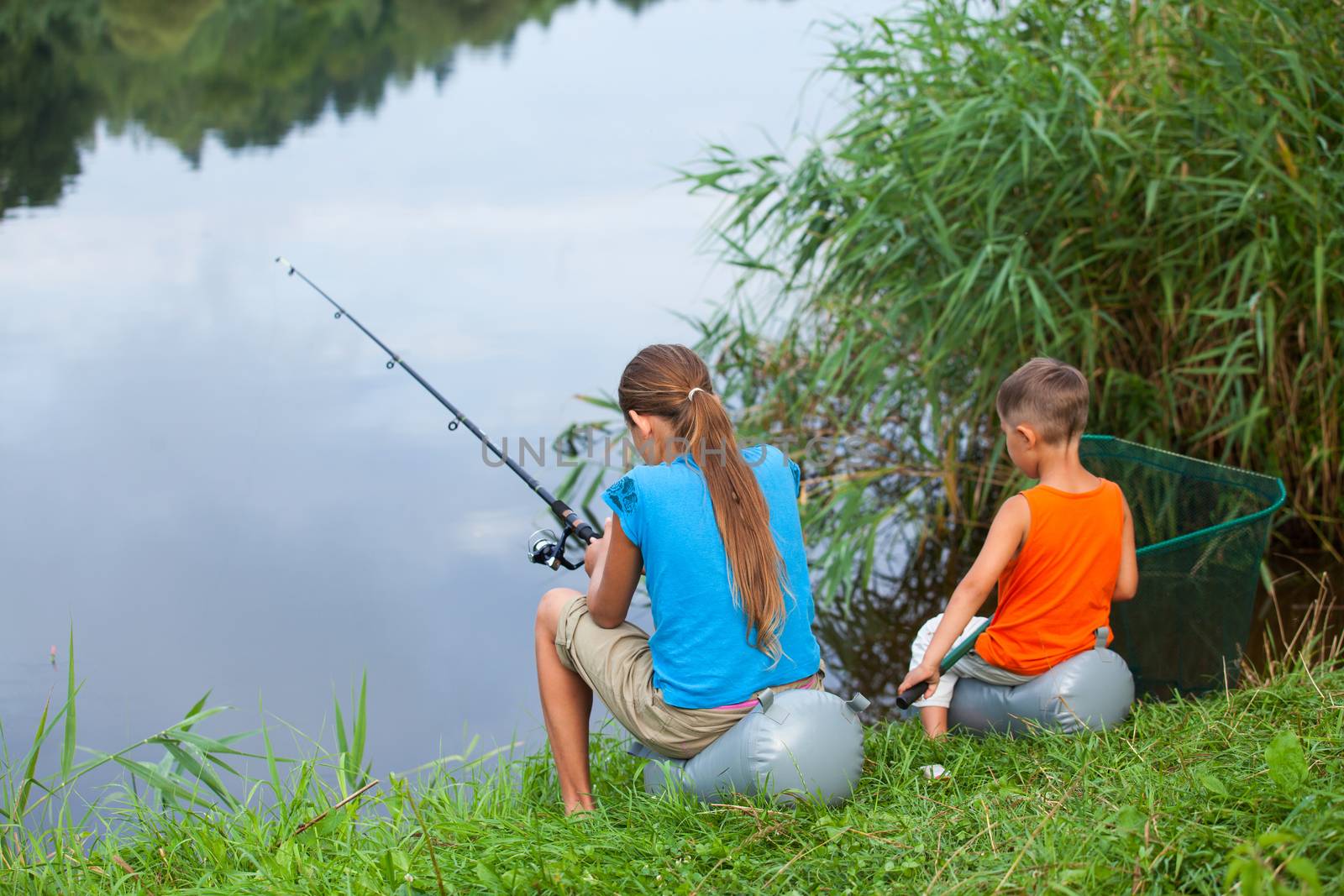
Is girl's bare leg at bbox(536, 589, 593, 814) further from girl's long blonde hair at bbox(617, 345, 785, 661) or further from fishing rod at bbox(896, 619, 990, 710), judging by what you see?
fishing rod at bbox(896, 619, 990, 710)

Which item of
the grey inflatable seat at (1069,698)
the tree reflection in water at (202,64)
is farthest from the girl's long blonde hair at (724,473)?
the tree reflection in water at (202,64)

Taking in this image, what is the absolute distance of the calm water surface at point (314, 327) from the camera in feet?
12.3

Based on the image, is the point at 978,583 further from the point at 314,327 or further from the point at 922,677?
the point at 314,327

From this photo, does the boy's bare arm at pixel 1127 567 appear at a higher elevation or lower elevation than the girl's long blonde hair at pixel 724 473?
lower

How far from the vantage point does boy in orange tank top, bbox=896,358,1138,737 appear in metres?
2.17

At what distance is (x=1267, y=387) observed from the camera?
350cm

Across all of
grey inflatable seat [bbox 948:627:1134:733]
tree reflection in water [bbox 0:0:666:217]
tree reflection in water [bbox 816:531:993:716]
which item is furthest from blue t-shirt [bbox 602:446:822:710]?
tree reflection in water [bbox 0:0:666:217]

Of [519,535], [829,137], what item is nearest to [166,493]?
[519,535]

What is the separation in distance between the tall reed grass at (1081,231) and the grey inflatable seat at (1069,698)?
4.32ft

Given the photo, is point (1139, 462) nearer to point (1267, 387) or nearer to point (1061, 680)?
point (1061, 680)

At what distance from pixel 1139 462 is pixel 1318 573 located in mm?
1363

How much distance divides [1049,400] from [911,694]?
0.54 metres

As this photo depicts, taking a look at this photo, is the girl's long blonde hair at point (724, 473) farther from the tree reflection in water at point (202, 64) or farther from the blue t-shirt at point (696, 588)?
the tree reflection in water at point (202, 64)

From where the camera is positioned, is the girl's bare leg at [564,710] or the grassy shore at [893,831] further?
the girl's bare leg at [564,710]
